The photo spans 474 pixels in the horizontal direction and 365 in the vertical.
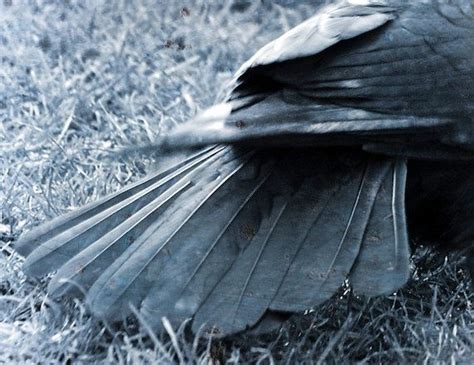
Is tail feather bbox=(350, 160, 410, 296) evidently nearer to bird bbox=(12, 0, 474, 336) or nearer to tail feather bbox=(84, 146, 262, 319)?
bird bbox=(12, 0, 474, 336)

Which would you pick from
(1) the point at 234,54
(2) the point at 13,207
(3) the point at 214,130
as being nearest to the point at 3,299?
(2) the point at 13,207

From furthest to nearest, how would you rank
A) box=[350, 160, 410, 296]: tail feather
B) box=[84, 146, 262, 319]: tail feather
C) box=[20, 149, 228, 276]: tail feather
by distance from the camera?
box=[20, 149, 228, 276]: tail feather < box=[84, 146, 262, 319]: tail feather < box=[350, 160, 410, 296]: tail feather

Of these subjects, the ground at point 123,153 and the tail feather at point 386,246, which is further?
the ground at point 123,153

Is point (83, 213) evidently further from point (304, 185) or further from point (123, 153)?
point (304, 185)

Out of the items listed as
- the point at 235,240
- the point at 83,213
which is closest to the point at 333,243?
the point at 235,240

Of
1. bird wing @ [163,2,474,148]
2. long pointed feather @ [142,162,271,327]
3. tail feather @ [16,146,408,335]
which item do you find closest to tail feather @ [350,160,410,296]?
tail feather @ [16,146,408,335]

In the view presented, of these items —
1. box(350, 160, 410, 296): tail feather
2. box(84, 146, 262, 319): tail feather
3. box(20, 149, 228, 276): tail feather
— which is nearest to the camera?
box(350, 160, 410, 296): tail feather

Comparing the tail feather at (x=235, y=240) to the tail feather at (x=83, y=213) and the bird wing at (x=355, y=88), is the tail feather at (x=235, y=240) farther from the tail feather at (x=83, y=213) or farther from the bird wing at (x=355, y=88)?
the bird wing at (x=355, y=88)

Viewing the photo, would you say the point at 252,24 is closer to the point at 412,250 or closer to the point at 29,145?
the point at 29,145

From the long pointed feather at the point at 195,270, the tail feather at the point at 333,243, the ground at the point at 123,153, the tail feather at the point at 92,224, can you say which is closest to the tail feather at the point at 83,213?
the tail feather at the point at 92,224
